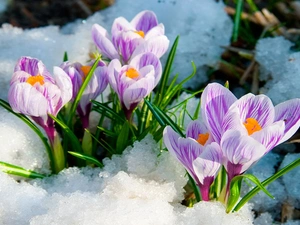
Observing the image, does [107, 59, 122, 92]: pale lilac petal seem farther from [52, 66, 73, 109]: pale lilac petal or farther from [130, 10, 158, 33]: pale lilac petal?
[130, 10, 158, 33]: pale lilac petal

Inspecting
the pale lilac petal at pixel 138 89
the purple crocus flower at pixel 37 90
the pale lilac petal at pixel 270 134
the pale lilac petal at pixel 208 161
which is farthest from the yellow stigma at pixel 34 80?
the pale lilac petal at pixel 270 134

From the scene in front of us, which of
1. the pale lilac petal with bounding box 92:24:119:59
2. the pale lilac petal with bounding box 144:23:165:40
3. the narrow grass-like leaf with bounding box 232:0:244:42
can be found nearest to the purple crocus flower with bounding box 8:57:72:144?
the pale lilac petal with bounding box 92:24:119:59

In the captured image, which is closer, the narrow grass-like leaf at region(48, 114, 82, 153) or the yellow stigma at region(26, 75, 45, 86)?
the yellow stigma at region(26, 75, 45, 86)

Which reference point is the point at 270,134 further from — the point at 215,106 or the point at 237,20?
the point at 237,20

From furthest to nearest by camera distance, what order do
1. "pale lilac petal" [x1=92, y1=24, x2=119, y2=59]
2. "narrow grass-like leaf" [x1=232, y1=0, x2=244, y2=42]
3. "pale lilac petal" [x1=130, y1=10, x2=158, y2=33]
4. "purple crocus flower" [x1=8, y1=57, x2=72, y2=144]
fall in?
"narrow grass-like leaf" [x1=232, y1=0, x2=244, y2=42]
"pale lilac petal" [x1=130, y1=10, x2=158, y2=33]
"pale lilac petal" [x1=92, y1=24, x2=119, y2=59]
"purple crocus flower" [x1=8, y1=57, x2=72, y2=144]

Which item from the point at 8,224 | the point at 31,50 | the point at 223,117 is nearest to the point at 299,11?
the point at 31,50

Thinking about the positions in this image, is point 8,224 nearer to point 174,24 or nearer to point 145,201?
point 145,201
